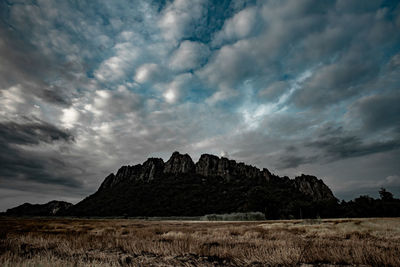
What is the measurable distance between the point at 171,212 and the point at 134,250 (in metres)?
121

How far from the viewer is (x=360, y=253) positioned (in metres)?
5.20

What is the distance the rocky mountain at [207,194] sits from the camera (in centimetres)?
8024

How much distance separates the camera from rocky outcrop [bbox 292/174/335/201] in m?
176

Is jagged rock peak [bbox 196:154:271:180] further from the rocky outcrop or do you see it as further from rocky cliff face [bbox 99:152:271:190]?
the rocky outcrop

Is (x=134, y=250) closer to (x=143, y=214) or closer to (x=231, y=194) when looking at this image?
(x=143, y=214)

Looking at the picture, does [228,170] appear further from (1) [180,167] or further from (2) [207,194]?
(2) [207,194]

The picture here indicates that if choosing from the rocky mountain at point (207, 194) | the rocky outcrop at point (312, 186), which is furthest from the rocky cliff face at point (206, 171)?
the rocky outcrop at point (312, 186)

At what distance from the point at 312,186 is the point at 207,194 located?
108m

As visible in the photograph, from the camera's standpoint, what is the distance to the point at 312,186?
183 metres

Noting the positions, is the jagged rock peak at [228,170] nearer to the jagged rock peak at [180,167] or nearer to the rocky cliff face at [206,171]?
the rocky cliff face at [206,171]

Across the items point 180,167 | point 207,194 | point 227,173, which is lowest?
point 207,194

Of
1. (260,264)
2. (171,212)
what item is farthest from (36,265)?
(171,212)

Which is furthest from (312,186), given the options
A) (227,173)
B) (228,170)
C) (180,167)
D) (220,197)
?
(180,167)

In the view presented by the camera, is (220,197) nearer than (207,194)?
Yes
